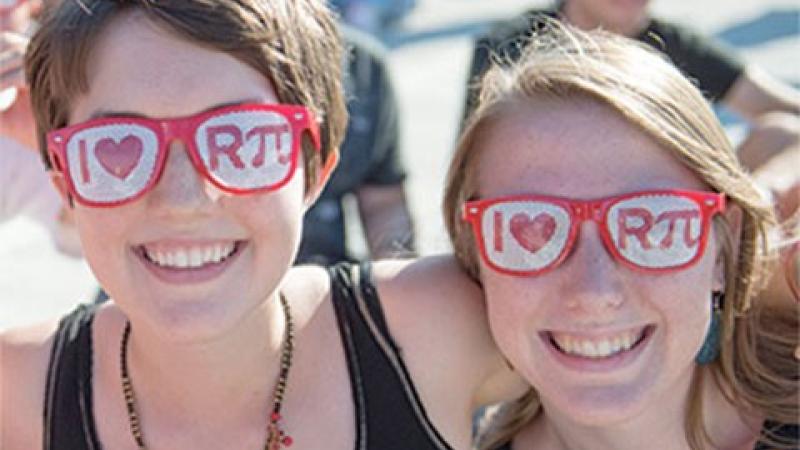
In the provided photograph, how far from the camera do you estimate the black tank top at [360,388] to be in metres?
1.91

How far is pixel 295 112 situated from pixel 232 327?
1.17 ft

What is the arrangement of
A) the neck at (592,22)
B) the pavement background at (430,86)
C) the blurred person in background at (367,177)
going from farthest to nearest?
the pavement background at (430,86) < the blurred person in background at (367,177) < the neck at (592,22)

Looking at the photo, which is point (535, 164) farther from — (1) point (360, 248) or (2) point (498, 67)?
(1) point (360, 248)

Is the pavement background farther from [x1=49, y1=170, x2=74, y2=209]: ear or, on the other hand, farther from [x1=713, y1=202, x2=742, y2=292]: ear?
[x1=49, y1=170, x2=74, y2=209]: ear

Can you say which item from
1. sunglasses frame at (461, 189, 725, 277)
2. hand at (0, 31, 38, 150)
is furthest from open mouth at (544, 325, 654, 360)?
hand at (0, 31, 38, 150)

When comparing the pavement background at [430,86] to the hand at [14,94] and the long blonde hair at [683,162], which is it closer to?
the long blonde hair at [683,162]

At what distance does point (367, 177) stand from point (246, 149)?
6.41 feet

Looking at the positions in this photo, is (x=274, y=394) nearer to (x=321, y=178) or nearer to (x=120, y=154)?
(x=321, y=178)

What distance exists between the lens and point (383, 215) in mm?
3633

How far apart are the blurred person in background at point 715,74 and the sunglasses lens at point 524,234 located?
0.67 meters

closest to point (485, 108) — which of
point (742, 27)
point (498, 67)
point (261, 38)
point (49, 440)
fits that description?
point (498, 67)

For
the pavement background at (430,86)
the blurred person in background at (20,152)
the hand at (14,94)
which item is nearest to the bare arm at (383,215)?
the pavement background at (430,86)

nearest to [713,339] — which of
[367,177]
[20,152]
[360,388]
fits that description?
[360,388]

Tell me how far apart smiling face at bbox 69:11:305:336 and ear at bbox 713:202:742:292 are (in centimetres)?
70
